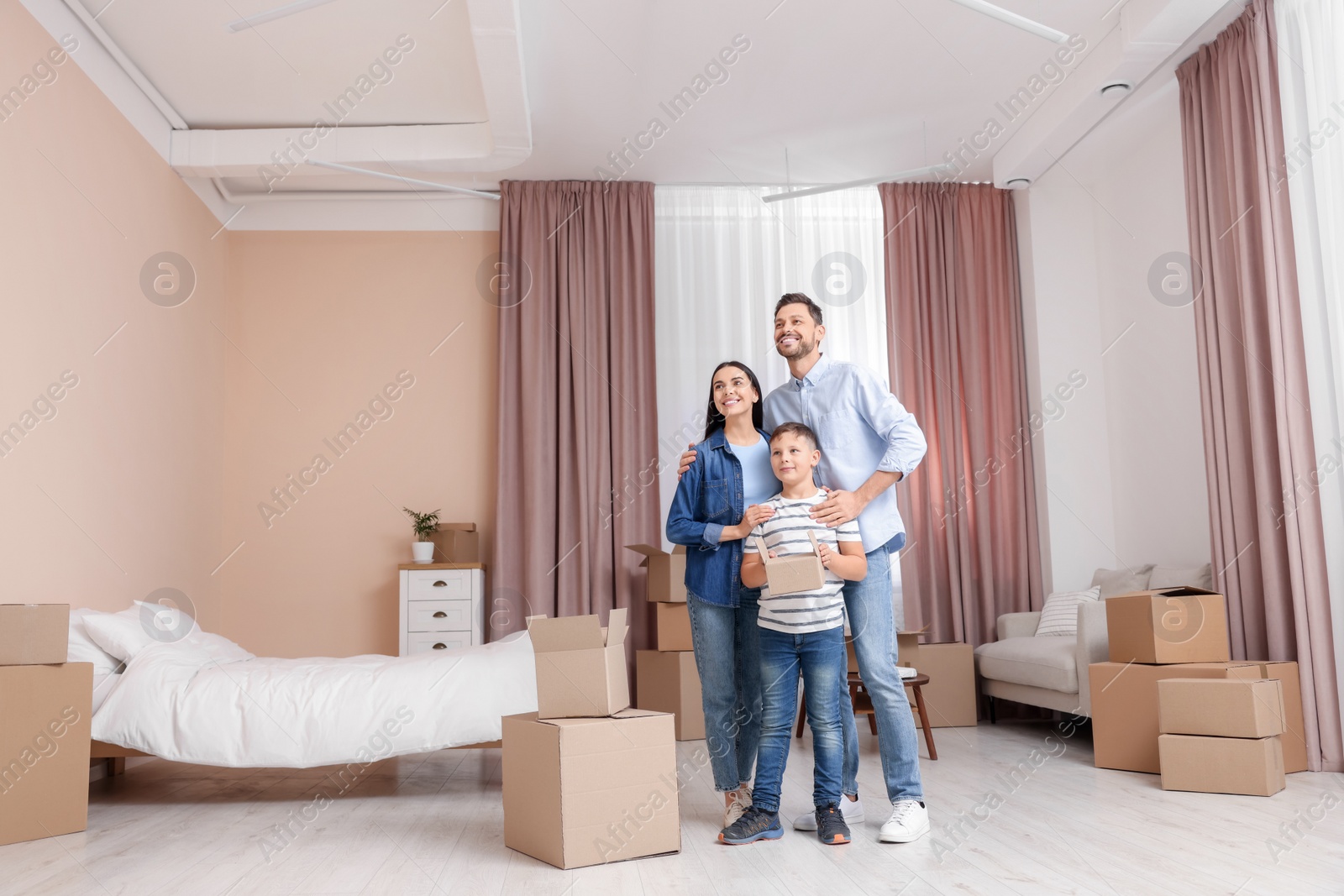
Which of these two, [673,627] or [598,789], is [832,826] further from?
[673,627]

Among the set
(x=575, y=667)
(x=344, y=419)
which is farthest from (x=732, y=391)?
(x=344, y=419)

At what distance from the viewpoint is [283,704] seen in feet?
10.4

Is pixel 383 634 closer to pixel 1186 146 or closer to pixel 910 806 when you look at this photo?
pixel 910 806

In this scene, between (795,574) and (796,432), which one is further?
(796,432)

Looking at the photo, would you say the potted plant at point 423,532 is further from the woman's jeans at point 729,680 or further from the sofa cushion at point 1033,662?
the sofa cushion at point 1033,662

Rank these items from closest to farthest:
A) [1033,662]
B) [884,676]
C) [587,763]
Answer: [587,763] → [884,676] → [1033,662]

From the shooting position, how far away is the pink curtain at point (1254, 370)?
3480mm

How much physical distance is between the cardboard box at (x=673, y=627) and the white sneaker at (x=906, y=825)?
7.74 ft

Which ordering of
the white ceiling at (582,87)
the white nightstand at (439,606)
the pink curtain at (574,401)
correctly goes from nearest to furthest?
the white ceiling at (582,87) < the white nightstand at (439,606) < the pink curtain at (574,401)

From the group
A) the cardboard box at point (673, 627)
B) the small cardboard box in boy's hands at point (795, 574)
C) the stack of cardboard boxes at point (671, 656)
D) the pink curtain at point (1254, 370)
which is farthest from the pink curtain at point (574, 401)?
the small cardboard box in boy's hands at point (795, 574)

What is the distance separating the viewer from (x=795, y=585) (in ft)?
7.76

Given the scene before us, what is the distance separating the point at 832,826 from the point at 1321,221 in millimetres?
2840

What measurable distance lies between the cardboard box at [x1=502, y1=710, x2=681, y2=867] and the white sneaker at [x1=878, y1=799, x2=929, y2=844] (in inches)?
21.4

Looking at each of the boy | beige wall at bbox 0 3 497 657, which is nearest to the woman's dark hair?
the boy
